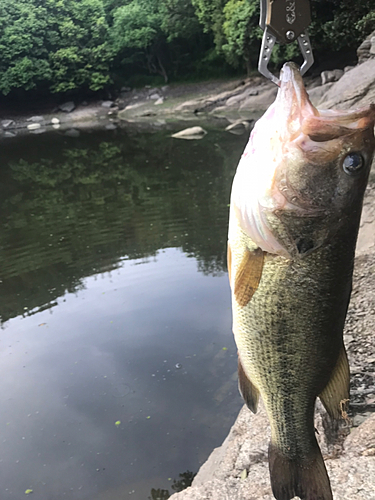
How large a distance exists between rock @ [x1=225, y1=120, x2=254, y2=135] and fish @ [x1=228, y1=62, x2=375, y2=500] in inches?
847

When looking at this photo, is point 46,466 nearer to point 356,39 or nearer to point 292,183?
point 292,183

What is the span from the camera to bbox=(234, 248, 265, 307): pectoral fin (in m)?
1.87

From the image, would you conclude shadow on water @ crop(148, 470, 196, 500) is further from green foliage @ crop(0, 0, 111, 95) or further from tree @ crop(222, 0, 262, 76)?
green foliage @ crop(0, 0, 111, 95)

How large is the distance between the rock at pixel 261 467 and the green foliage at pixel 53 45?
4083 cm

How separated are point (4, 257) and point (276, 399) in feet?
31.1

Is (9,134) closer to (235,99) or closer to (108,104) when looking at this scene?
(108,104)

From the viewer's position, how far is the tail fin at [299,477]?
2.03 m

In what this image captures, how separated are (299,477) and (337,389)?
1.44 ft

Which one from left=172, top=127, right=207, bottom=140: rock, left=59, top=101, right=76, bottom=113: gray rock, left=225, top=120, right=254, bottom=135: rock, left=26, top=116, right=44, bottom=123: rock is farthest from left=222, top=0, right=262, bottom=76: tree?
left=26, top=116, right=44, bottom=123: rock

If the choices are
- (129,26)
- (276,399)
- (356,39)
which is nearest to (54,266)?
(276,399)

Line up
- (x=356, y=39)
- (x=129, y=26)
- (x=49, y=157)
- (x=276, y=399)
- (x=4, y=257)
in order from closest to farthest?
(x=276, y=399) < (x=4, y=257) < (x=49, y=157) < (x=356, y=39) < (x=129, y=26)

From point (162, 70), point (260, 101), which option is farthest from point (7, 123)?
point (260, 101)

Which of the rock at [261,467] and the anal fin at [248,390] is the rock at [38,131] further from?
the anal fin at [248,390]

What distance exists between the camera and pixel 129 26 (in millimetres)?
40281
